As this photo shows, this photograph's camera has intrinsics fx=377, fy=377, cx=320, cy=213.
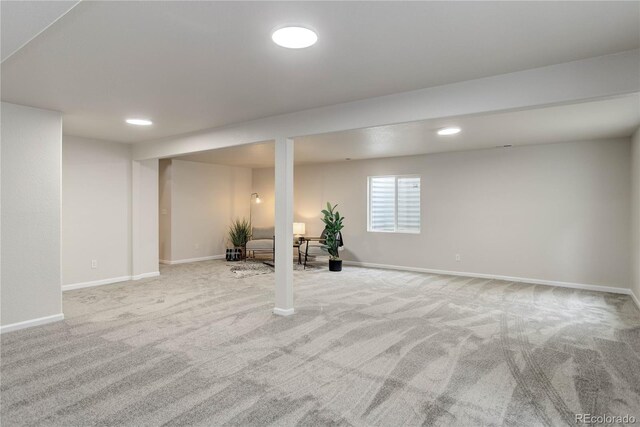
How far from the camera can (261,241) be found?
27.0 feet

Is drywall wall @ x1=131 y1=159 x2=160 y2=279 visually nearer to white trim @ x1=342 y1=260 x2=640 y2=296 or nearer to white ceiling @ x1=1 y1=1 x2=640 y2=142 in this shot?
white ceiling @ x1=1 y1=1 x2=640 y2=142

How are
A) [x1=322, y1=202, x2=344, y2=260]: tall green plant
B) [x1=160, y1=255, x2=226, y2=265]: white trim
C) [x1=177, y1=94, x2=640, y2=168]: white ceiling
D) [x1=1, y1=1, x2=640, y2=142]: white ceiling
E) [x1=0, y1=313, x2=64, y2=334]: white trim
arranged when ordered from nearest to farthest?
[x1=1, y1=1, x2=640, y2=142]: white ceiling → [x1=0, y1=313, x2=64, y2=334]: white trim → [x1=177, y1=94, x2=640, y2=168]: white ceiling → [x1=322, y1=202, x2=344, y2=260]: tall green plant → [x1=160, y1=255, x2=226, y2=265]: white trim

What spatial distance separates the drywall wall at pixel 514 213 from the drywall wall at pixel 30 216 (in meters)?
5.27

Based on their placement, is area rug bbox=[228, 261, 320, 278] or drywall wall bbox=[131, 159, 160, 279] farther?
area rug bbox=[228, 261, 320, 278]

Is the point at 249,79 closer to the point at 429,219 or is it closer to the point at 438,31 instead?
the point at 438,31

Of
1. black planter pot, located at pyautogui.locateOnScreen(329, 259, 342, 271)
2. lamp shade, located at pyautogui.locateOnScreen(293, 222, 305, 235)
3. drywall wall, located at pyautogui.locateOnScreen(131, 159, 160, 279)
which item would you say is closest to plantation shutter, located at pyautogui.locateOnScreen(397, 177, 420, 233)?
black planter pot, located at pyautogui.locateOnScreen(329, 259, 342, 271)

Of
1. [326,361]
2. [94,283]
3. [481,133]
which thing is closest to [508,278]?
[481,133]

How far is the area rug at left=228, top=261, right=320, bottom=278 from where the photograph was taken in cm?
677

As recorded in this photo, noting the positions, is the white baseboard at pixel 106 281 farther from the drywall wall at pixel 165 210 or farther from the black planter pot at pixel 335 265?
the black planter pot at pixel 335 265

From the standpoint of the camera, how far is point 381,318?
4.07 m

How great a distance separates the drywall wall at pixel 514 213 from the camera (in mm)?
5438

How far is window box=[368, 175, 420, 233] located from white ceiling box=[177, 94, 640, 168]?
68 centimetres

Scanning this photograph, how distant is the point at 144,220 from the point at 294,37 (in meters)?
5.05

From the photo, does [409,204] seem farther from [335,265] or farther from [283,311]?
[283,311]
